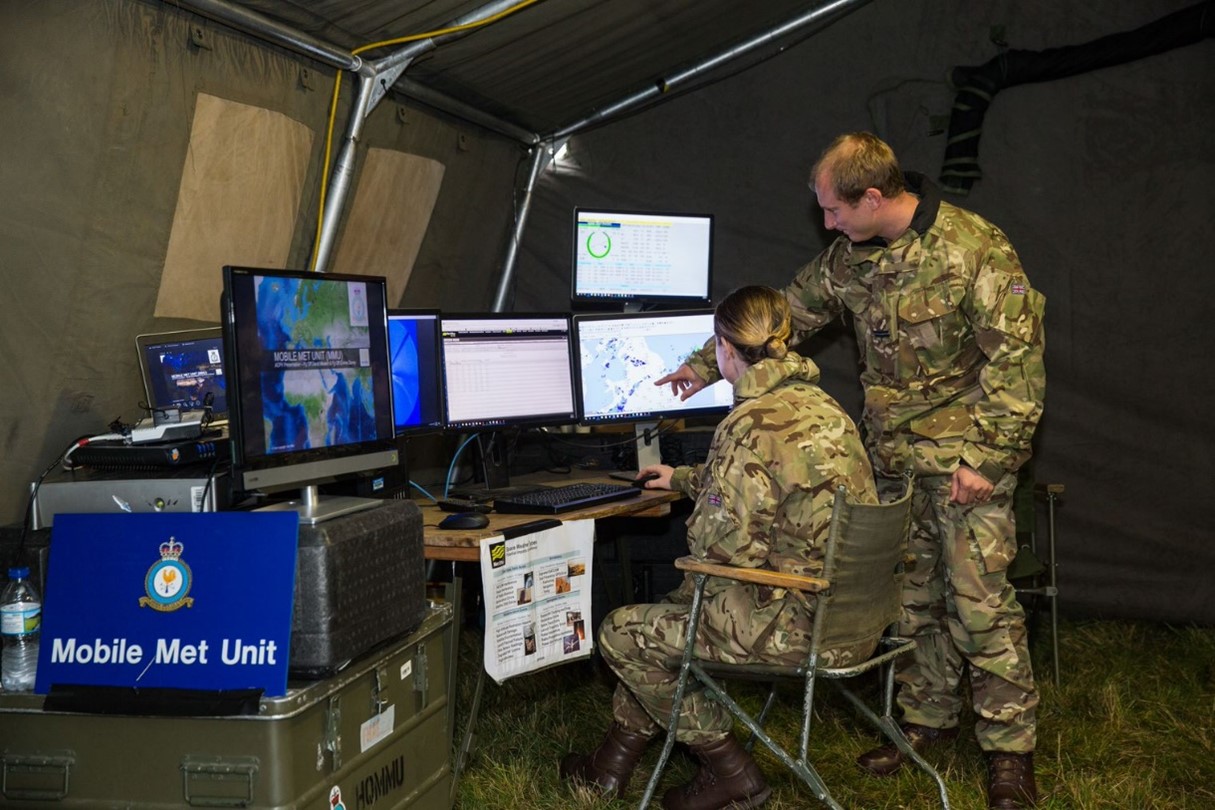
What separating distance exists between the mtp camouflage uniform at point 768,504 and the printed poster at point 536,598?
30 cm

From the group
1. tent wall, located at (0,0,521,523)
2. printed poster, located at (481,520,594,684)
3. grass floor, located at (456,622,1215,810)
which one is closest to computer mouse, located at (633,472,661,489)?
printed poster, located at (481,520,594,684)

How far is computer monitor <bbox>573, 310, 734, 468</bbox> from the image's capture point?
3.89 m

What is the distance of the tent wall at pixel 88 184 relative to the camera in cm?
260

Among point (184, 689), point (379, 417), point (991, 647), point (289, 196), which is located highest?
point (289, 196)

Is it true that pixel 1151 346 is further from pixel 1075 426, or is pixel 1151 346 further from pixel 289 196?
pixel 289 196

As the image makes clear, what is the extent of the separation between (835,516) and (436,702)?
1.00 metres

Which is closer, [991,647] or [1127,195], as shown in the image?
[991,647]

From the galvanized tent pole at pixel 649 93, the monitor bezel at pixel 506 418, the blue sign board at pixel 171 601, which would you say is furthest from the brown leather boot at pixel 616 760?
the galvanized tent pole at pixel 649 93

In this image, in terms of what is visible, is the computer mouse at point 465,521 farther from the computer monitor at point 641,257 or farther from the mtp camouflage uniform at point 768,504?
the computer monitor at point 641,257

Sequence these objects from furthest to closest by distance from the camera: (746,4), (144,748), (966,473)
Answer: (746,4) < (966,473) < (144,748)

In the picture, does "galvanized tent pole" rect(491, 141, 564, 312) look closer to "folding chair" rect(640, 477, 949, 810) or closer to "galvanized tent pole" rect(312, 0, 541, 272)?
"galvanized tent pole" rect(312, 0, 541, 272)

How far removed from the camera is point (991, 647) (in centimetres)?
313

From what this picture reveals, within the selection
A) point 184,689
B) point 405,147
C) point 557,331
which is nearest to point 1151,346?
point 557,331

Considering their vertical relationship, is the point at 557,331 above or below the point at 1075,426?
above
